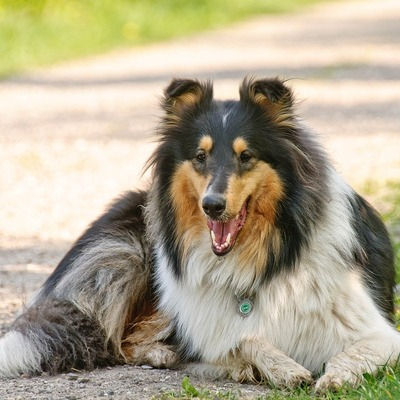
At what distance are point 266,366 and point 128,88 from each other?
11.7m

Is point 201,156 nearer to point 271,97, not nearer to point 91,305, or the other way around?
point 271,97

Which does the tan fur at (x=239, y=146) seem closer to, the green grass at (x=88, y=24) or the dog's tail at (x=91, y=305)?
the dog's tail at (x=91, y=305)

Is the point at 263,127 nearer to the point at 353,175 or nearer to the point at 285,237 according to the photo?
the point at 285,237

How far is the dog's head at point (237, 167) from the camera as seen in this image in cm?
521

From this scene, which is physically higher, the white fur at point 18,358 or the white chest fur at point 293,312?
the white chest fur at point 293,312

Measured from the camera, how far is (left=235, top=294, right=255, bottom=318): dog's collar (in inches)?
216

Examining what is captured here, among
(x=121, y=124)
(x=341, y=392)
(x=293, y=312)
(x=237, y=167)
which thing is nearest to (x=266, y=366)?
(x=293, y=312)

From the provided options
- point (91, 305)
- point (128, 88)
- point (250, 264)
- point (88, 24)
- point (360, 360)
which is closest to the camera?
point (360, 360)

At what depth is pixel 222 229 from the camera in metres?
5.31

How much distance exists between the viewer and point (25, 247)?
28.5ft

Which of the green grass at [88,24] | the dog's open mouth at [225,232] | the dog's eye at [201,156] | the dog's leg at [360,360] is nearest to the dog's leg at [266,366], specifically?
the dog's leg at [360,360]

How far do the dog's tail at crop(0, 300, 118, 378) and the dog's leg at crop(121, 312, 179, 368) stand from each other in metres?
0.13

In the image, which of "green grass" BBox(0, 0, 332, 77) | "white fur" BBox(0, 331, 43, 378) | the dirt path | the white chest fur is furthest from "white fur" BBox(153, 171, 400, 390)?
"green grass" BBox(0, 0, 332, 77)

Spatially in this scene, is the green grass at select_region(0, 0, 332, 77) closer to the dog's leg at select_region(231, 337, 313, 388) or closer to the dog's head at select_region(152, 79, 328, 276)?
the dog's head at select_region(152, 79, 328, 276)
